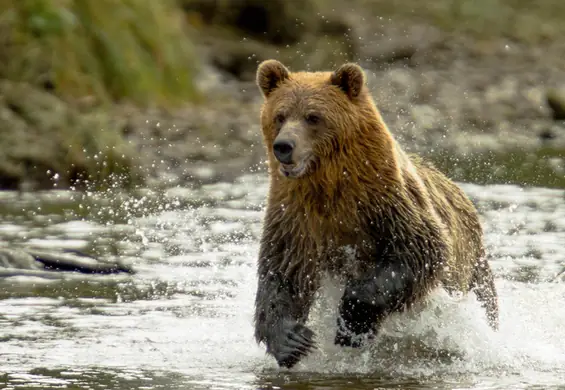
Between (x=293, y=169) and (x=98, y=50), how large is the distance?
11639 mm

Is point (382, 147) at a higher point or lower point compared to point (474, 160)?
lower

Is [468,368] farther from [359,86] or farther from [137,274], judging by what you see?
[137,274]

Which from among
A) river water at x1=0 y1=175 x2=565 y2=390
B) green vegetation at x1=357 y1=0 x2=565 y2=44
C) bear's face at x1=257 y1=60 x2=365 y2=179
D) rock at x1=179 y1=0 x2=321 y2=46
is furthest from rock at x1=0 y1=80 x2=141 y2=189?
green vegetation at x1=357 y1=0 x2=565 y2=44

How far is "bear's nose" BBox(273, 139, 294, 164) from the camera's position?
24.7 ft

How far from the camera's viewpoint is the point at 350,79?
7.95m

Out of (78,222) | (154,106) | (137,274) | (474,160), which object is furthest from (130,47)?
(137,274)

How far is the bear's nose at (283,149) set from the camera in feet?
24.7

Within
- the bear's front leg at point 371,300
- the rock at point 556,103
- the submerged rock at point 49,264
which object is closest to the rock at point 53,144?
the submerged rock at point 49,264

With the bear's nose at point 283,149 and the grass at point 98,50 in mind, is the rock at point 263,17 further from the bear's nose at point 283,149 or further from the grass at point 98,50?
the bear's nose at point 283,149

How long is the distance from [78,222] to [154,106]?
22.3 feet

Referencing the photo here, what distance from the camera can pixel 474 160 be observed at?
18750 millimetres

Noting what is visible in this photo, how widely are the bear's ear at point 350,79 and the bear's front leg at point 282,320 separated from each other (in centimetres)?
124

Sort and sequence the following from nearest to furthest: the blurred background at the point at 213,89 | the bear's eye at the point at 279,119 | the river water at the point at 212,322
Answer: the river water at the point at 212,322 < the bear's eye at the point at 279,119 < the blurred background at the point at 213,89

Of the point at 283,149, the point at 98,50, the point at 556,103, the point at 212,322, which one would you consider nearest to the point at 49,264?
the point at 212,322
